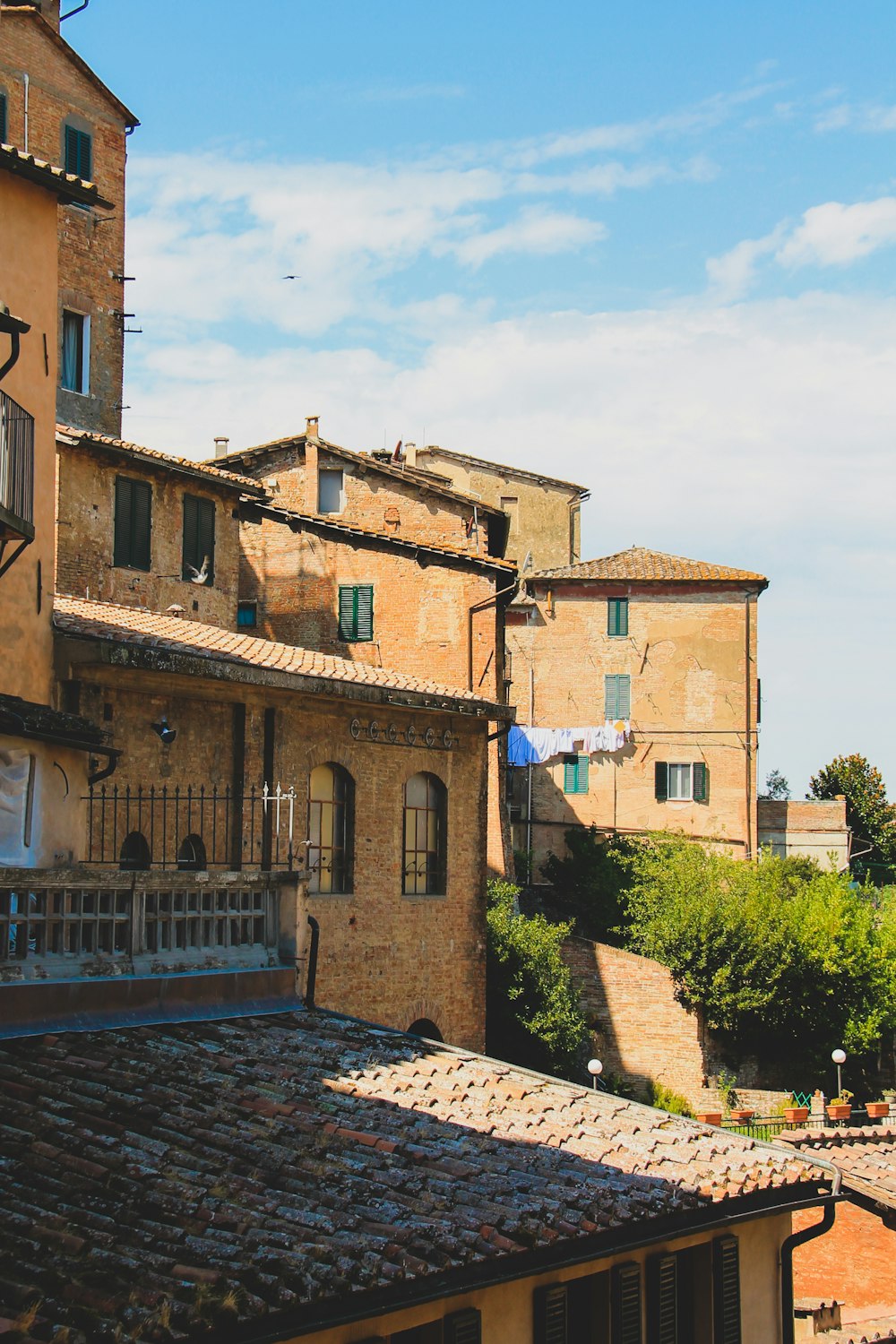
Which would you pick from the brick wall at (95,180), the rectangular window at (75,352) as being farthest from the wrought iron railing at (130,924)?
the rectangular window at (75,352)

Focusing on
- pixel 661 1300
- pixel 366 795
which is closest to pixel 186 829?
pixel 366 795

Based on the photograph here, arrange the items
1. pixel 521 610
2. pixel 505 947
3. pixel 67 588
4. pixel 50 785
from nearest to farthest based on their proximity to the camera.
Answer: pixel 50 785
pixel 67 588
pixel 505 947
pixel 521 610

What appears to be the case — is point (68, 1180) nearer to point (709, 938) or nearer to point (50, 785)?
point (50, 785)

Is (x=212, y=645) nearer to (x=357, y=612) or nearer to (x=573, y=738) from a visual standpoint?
(x=357, y=612)

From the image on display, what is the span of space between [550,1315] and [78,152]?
88.1ft

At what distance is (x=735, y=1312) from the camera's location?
11531mm

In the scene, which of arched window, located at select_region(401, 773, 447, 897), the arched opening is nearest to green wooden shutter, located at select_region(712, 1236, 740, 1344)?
the arched opening

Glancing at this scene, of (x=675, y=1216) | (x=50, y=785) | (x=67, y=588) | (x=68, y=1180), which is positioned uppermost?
(x=67, y=588)

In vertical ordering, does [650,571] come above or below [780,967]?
above

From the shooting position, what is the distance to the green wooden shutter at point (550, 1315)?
31.9 ft

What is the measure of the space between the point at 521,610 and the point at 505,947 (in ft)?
61.6

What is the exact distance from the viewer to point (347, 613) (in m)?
31.5

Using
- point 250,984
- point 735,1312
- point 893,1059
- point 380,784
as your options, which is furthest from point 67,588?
point 893,1059

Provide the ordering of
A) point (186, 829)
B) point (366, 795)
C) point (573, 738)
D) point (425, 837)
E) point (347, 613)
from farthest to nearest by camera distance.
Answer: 1. point (573, 738)
2. point (347, 613)
3. point (425, 837)
4. point (366, 795)
5. point (186, 829)
